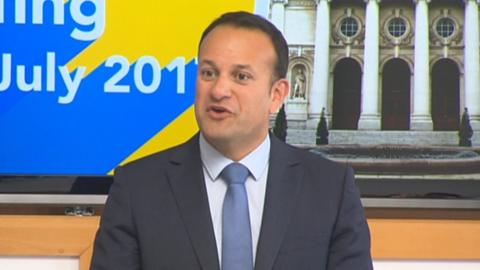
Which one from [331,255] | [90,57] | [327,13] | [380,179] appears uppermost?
[327,13]

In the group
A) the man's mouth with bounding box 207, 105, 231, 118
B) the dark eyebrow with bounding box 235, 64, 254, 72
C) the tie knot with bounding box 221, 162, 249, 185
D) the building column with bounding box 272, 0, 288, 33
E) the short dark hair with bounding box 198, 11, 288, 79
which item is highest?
the building column with bounding box 272, 0, 288, 33

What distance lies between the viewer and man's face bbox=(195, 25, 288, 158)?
130 centimetres

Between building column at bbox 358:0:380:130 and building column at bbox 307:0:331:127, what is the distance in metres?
0.11

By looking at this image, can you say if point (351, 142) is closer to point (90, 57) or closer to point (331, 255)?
point (331, 255)

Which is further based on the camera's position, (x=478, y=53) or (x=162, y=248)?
(x=478, y=53)

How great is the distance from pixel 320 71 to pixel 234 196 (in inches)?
26.0

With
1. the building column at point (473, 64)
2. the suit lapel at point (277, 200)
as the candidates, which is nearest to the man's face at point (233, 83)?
the suit lapel at point (277, 200)

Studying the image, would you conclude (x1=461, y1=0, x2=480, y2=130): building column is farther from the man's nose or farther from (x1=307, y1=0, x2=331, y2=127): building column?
the man's nose

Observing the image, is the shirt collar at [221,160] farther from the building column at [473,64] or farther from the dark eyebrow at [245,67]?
the building column at [473,64]

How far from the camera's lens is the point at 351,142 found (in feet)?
6.15

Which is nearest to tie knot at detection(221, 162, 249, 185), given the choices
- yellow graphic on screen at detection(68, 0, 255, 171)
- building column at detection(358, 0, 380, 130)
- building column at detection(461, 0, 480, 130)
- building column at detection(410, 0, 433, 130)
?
yellow graphic on screen at detection(68, 0, 255, 171)

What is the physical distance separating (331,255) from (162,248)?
14.2 inches

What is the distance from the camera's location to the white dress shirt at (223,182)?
138 centimetres

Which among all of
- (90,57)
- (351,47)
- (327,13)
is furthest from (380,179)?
(90,57)
